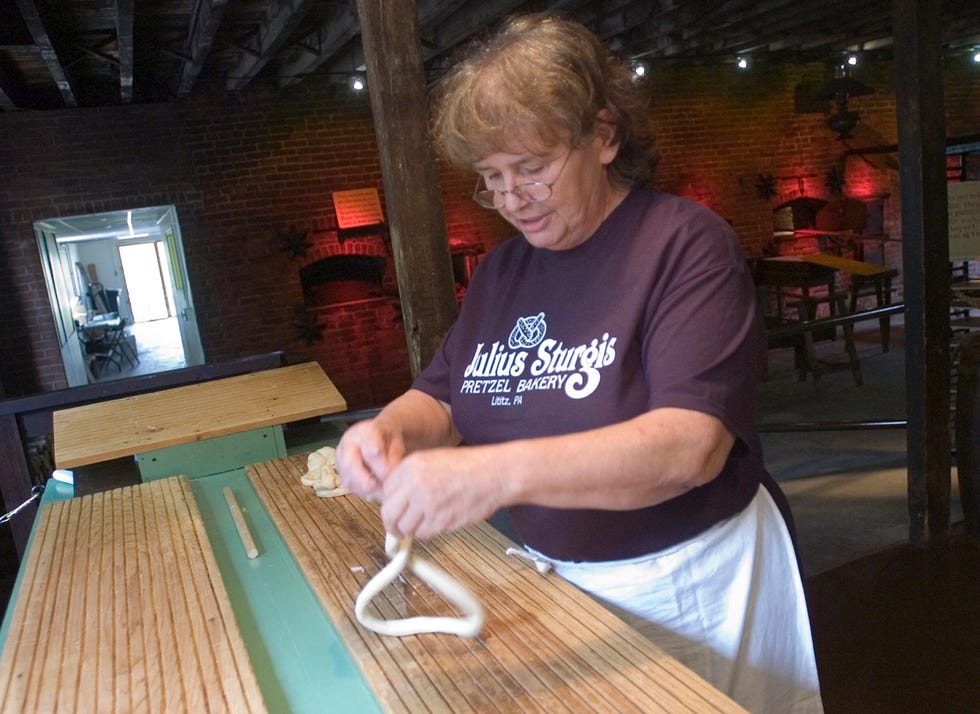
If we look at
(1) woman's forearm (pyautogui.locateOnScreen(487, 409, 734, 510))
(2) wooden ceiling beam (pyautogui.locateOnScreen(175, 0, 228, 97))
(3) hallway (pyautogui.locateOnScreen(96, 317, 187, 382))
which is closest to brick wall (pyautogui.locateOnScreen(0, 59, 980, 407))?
(2) wooden ceiling beam (pyautogui.locateOnScreen(175, 0, 228, 97))

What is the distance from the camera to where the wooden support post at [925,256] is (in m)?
2.67

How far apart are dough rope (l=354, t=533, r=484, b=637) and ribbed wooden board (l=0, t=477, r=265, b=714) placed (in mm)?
183

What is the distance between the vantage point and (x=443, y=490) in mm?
943

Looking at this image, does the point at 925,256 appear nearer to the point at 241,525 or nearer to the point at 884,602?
the point at 884,602

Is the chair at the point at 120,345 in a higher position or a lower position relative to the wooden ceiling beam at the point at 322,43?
lower

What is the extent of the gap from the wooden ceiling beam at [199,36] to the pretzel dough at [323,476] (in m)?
3.44

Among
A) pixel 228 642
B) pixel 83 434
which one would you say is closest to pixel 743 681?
pixel 228 642

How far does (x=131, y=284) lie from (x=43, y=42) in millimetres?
18483

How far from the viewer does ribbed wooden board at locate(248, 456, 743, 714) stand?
0.96 metres

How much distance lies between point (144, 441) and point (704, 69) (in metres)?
8.30

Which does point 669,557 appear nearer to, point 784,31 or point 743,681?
point 743,681

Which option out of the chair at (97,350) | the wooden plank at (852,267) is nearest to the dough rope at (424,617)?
the wooden plank at (852,267)

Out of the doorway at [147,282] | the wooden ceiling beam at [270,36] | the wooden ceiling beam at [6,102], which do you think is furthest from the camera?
the doorway at [147,282]

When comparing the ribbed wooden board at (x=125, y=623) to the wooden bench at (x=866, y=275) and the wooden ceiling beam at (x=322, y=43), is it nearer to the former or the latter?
the wooden ceiling beam at (x=322, y=43)
